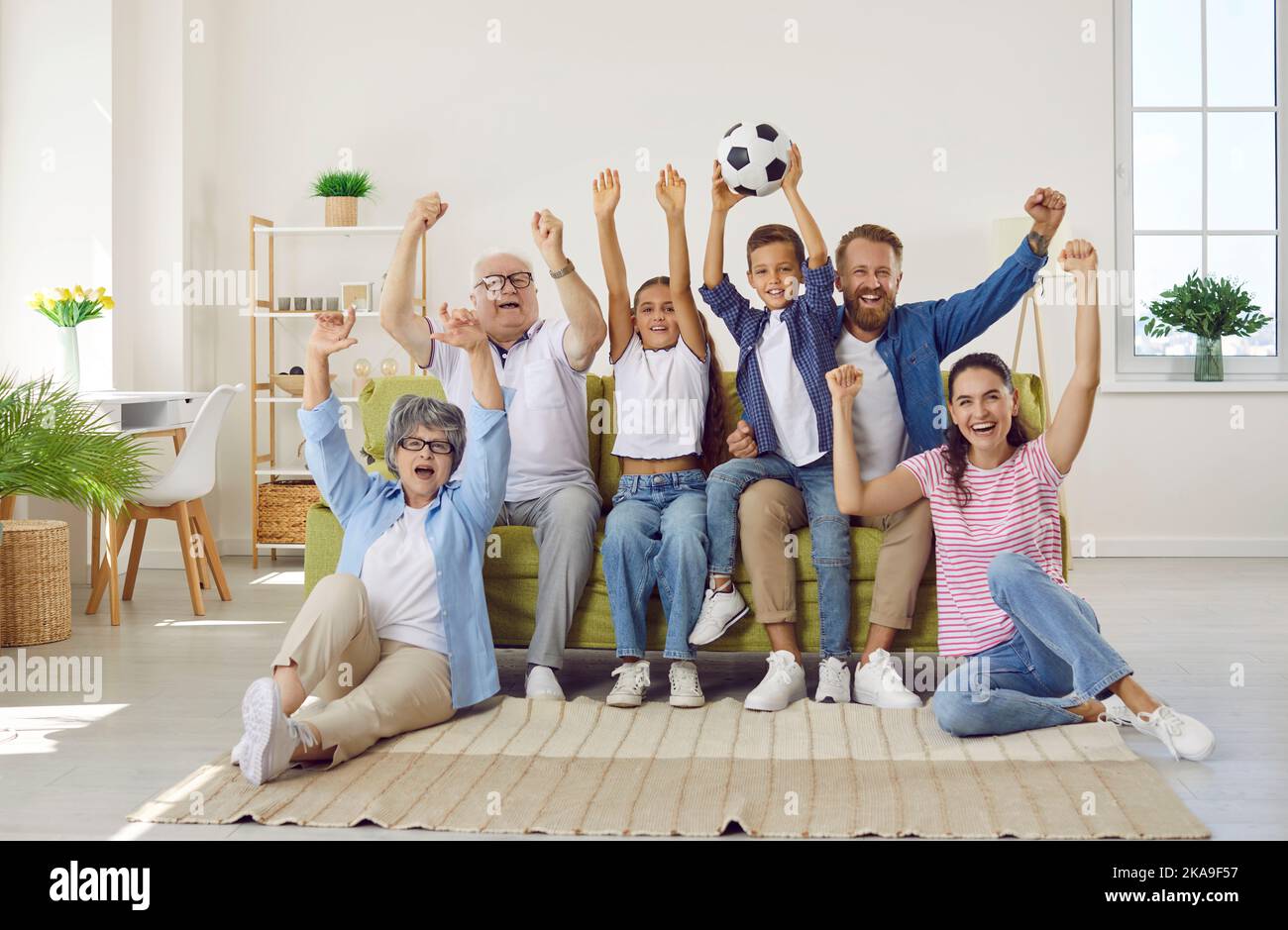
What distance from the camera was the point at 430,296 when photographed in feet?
17.4

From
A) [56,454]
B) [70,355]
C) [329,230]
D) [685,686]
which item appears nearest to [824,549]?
[685,686]

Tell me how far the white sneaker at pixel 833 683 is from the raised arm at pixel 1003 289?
78cm

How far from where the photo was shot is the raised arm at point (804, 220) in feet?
9.30

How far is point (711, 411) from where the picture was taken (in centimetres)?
304

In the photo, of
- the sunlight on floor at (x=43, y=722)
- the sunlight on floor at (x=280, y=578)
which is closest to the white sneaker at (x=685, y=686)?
the sunlight on floor at (x=43, y=722)

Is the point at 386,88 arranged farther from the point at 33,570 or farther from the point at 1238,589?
the point at 1238,589

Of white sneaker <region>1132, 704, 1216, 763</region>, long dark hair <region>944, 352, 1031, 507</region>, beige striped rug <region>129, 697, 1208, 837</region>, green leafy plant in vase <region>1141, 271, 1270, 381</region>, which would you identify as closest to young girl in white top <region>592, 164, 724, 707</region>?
beige striped rug <region>129, 697, 1208, 837</region>

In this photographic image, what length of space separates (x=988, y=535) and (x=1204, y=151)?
11.4ft

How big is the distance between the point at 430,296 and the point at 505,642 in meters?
2.71

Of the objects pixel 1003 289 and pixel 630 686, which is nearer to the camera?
pixel 630 686

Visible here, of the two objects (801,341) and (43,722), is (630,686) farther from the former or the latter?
(43,722)

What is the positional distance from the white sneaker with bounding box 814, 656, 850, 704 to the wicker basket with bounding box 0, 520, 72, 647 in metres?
2.21

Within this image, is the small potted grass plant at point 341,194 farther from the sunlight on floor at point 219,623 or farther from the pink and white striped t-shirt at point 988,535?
the pink and white striped t-shirt at point 988,535
